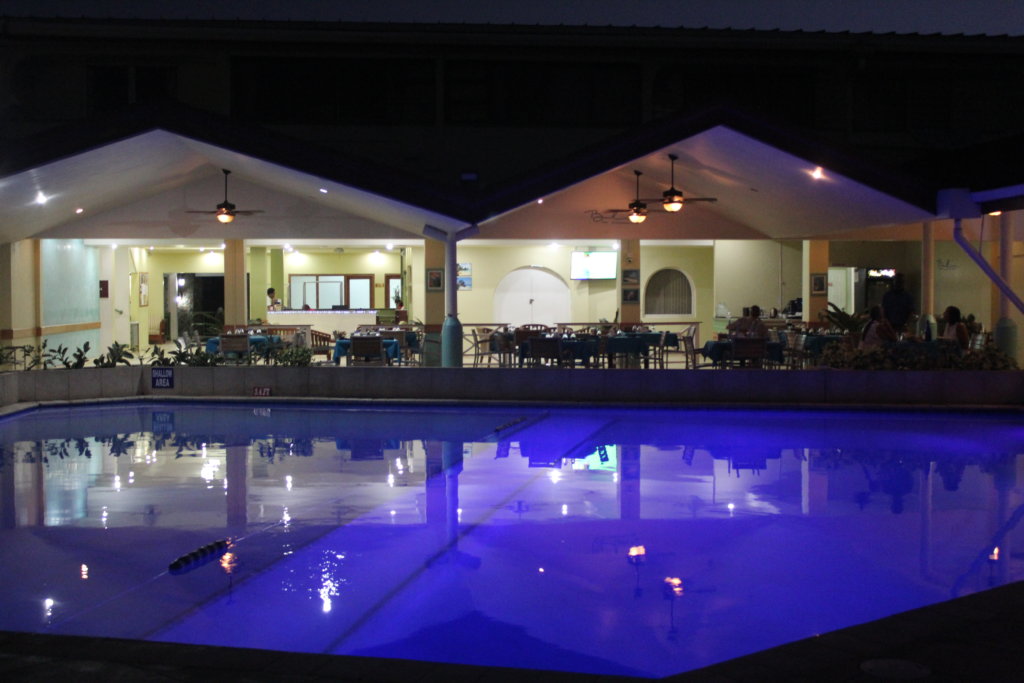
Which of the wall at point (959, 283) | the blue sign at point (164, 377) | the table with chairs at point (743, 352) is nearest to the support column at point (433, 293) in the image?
the blue sign at point (164, 377)

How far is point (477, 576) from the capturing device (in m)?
6.44

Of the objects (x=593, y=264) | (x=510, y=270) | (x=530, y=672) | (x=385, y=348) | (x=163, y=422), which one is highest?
(x=593, y=264)

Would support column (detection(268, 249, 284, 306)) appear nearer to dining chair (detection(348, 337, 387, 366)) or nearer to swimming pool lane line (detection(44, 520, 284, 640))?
dining chair (detection(348, 337, 387, 366))

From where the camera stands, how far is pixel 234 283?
19891 mm

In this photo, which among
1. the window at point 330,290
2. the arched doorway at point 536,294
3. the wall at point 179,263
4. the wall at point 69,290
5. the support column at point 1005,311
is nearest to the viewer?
the support column at point 1005,311

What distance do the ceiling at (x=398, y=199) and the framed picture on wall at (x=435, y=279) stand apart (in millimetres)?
819

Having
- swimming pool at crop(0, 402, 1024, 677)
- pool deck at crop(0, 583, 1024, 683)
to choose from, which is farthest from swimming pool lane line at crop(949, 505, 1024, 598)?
pool deck at crop(0, 583, 1024, 683)

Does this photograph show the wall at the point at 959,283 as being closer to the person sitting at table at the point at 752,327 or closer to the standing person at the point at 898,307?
the standing person at the point at 898,307

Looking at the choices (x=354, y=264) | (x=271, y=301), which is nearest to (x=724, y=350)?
(x=271, y=301)

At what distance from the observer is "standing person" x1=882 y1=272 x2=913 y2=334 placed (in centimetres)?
1498

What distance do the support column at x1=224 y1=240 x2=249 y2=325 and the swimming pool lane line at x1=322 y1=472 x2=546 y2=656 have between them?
12.2 m

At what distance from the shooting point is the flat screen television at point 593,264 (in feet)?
72.5

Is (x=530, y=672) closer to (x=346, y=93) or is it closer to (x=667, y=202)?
(x=667, y=202)

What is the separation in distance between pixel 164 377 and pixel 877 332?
10832mm
